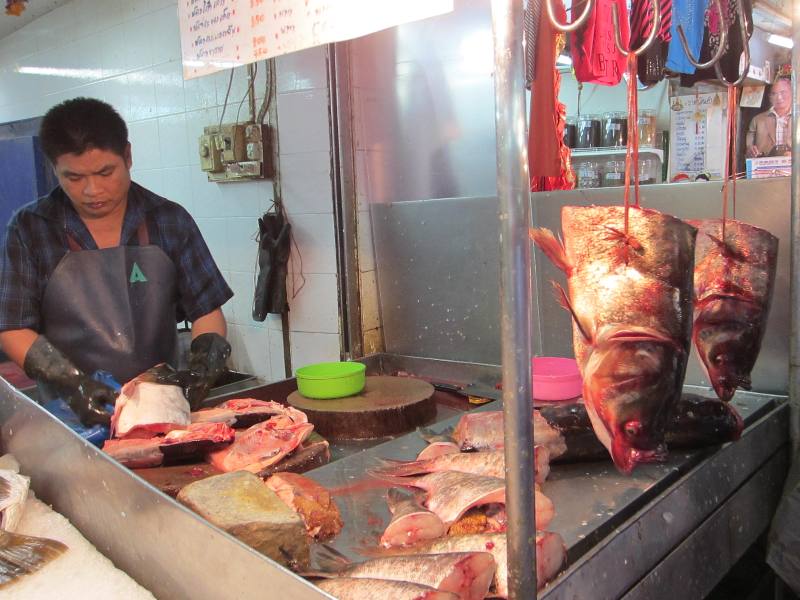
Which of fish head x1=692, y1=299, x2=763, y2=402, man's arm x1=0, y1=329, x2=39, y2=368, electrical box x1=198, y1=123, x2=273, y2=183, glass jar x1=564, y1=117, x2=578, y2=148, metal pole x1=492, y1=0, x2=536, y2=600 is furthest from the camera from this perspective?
glass jar x1=564, y1=117, x2=578, y2=148

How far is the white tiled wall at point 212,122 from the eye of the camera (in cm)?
372

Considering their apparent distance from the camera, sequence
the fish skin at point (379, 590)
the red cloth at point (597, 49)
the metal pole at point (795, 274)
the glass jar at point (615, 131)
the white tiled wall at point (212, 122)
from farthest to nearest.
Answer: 1. the glass jar at point (615, 131)
2. the white tiled wall at point (212, 122)
3. the red cloth at point (597, 49)
4. the metal pole at point (795, 274)
5. the fish skin at point (379, 590)

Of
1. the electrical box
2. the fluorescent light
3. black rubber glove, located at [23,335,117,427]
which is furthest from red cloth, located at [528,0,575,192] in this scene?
the fluorescent light

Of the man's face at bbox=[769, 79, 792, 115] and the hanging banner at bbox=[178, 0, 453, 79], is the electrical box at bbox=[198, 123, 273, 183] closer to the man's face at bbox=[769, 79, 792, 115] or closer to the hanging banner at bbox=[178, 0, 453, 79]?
the hanging banner at bbox=[178, 0, 453, 79]

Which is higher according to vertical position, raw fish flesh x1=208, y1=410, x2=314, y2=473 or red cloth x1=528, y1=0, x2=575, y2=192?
red cloth x1=528, y1=0, x2=575, y2=192

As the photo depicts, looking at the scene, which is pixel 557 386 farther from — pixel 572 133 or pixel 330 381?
pixel 572 133

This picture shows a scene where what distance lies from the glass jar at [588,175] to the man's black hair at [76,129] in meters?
3.41

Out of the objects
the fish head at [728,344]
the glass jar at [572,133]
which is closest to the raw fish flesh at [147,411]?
the fish head at [728,344]

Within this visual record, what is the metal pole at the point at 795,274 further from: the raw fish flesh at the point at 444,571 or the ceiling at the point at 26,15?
the ceiling at the point at 26,15

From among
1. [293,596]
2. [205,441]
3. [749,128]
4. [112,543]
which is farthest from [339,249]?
[749,128]

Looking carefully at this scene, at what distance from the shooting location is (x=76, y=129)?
2.75 meters

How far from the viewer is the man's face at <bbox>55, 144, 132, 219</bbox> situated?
9.08ft

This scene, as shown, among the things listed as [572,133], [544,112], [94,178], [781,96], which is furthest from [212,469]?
[781,96]

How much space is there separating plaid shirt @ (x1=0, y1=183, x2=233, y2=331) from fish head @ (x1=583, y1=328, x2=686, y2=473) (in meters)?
2.18
